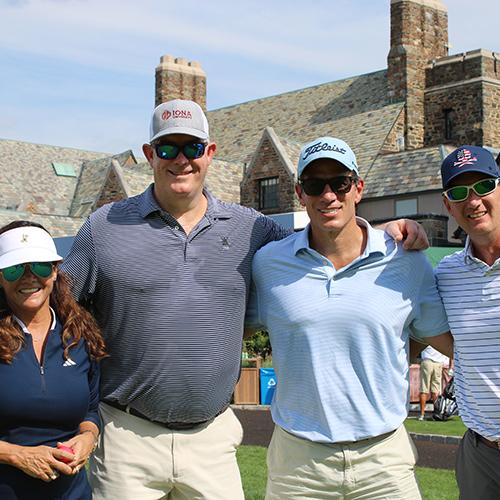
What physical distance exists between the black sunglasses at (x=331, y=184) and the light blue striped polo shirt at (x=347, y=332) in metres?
0.23

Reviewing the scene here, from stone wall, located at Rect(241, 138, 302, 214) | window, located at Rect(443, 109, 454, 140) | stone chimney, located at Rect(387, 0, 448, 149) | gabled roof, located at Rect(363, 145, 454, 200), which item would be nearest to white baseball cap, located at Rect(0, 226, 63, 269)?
gabled roof, located at Rect(363, 145, 454, 200)

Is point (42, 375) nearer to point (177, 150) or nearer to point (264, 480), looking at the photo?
point (177, 150)

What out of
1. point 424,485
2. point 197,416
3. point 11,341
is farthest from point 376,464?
point 424,485

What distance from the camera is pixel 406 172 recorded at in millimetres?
26438

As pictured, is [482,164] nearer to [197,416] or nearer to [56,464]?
[197,416]

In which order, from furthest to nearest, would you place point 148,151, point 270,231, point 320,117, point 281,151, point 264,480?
point 320,117 < point 281,151 < point 264,480 < point 270,231 < point 148,151

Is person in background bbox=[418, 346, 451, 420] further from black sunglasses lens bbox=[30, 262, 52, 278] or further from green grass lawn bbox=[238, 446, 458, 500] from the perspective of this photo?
black sunglasses lens bbox=[30, 262, 52, 278]

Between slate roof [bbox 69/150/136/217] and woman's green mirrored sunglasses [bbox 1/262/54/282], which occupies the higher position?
slate roof [bbox 69/150/136/217]

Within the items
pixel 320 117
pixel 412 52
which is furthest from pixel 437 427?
pixel 320 117

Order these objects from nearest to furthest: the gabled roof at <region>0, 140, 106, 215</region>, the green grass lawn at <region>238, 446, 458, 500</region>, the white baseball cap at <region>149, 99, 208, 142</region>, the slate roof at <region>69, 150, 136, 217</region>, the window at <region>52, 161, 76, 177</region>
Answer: the white baseball cap at <region>149, 99, 208, 142</region>
the green grass lawn at <region>238, 446, 458, 500</region>
the gabled roof at <region>0, 140, 106, 215</region>
the slate roof at <region>69, 150, 136, 217</region>
the window at <region>52, 161, 76, 177</region>

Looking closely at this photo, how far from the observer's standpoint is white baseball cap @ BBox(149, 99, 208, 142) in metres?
4.49

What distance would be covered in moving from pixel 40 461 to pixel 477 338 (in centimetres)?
199

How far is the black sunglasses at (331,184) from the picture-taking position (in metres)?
4.30

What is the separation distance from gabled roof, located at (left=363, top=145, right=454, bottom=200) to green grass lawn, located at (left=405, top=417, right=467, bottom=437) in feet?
32.6
